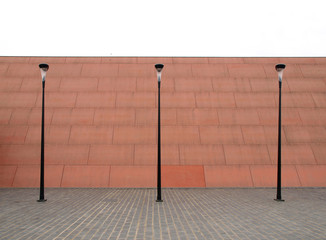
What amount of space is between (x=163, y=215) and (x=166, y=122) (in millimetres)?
11261

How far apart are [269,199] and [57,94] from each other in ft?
57.4

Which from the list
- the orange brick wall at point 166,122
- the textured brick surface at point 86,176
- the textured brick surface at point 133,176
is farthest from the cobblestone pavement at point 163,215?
the orange brick wall at point 166,122

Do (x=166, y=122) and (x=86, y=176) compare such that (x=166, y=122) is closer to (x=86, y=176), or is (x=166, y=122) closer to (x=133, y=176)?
(x=133, y=176)

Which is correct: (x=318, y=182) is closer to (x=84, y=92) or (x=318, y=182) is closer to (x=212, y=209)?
(x=212, y=209)

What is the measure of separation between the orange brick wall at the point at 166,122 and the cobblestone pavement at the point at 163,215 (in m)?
3.06

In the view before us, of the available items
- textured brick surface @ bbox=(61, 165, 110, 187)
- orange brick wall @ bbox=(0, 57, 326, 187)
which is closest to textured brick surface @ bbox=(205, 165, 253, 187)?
orange brick wall @ bbox=(0, 57, 326, 187)

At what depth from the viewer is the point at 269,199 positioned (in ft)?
43.8

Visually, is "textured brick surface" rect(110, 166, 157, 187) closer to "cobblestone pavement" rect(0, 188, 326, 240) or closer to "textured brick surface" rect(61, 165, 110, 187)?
"textured brick surface" rect(61, 165, 110, 187)

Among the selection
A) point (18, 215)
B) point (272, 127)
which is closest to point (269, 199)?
point (272, 127)

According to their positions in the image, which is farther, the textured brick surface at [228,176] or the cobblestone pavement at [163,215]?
the textured brick surface at [228,176]

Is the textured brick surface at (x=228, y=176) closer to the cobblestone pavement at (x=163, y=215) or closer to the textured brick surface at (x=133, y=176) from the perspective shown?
the cobblestone pavement at (x=163, y=215)

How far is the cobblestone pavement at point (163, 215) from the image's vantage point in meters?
7.77

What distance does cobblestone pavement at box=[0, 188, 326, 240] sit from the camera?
7766 mm

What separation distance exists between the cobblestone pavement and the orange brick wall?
3057 mm
